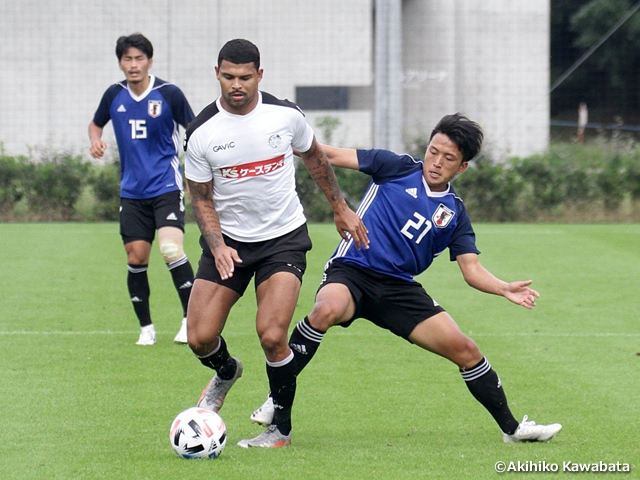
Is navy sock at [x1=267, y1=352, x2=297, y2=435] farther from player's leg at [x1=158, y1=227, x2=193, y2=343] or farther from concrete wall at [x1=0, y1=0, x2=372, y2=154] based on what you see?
concrete wall at [x1=0, y1=0, x2=372, y2=154]

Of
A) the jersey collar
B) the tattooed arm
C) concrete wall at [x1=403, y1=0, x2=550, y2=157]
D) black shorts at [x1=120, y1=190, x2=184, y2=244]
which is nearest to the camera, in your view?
the tattooed arm

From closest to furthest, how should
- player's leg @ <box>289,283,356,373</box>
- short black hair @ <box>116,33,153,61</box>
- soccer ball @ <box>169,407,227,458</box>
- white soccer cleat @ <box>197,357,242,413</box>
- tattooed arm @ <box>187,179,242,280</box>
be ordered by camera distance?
soccer ball @ <box>169,407,227,458</box> < tattooed arm @ <box>187,179,242,280</box> < player's leg @ <box>289,283,356,373</box> < white soccer cleat @ <box>197,357,242,413</box> < short black hair @ <box>116,33,153,61</box>

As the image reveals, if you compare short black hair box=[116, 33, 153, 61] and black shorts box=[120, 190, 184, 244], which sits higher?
short black hair box=[116, 33, 153, 61]

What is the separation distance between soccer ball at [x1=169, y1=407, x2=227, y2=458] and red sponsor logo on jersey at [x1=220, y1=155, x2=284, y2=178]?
1220mm

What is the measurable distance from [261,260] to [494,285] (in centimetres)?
124

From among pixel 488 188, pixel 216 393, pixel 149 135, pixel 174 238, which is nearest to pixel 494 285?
pixel 216 393

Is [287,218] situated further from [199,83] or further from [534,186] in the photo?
[199,83]

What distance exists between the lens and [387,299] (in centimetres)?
558

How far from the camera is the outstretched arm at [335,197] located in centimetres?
552

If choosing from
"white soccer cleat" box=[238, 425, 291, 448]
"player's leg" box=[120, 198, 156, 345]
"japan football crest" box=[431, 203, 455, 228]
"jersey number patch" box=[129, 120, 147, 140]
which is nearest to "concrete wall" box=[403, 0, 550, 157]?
"jersey number patch" box=[129, 120, 147, 140]

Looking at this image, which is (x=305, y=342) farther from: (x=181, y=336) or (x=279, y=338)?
(x=181, y=336)

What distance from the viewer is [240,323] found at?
932 cm

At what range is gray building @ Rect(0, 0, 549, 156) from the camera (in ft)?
68.9

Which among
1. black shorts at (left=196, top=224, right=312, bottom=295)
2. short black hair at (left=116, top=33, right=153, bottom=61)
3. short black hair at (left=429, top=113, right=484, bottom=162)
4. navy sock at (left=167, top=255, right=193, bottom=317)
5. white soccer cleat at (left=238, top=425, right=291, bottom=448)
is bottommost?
white soccer cleat at (left=238, top=425, right=291, bottom=448)
